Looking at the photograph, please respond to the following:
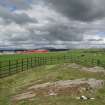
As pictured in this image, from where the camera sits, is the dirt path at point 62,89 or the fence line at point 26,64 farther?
the fence line at point 26,64

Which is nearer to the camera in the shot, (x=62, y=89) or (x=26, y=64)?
(x=62, y=89)

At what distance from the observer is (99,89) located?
21.4 m

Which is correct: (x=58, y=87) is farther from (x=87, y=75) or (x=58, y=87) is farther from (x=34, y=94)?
(x=87, y=75)

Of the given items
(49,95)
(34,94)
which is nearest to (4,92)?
(34,94)

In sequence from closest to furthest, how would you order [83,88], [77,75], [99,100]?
[99,100] < [83,88] < [77,75]

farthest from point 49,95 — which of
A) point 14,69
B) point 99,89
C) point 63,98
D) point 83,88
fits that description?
point 14,69

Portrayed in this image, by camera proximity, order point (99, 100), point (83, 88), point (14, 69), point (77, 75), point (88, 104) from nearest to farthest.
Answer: point (88, 104), point (99, 100), point (83, 88), point (77, 75), point (14, 69)

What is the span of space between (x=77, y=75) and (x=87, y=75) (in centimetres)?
138

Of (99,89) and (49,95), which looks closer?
(49,95)

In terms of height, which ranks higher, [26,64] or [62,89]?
[26,64]

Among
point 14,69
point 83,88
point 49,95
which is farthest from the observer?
point 14,69

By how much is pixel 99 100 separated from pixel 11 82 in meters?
14.6

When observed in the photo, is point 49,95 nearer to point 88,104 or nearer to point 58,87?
point 58,87

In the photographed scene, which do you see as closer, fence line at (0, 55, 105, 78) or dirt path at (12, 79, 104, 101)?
dirt path at (12, 79, 104, 101)
